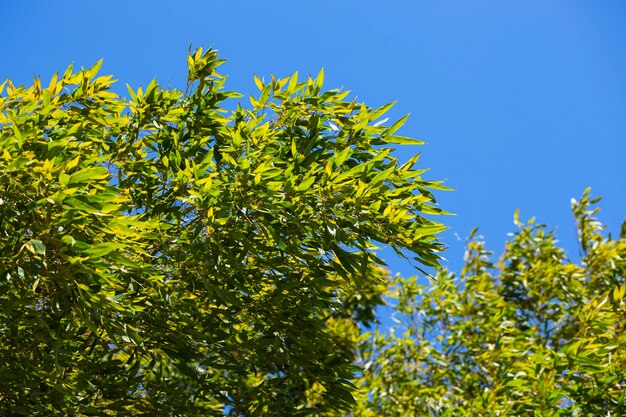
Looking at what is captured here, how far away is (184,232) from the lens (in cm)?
449

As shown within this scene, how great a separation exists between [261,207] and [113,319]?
0.95 meters

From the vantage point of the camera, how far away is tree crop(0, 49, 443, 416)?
3707 mm

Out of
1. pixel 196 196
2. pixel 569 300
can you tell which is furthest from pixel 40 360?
pixel 569 300

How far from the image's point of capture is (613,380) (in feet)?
19.5

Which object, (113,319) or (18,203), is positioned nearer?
(18,203)

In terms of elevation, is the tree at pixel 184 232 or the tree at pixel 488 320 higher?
the tree at pixel 488 320

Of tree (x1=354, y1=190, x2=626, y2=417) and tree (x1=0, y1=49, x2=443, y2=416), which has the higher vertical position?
tree (x1=354, y1=190, x2=626, y2=417)

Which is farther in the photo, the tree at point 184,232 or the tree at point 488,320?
the tree at point 488,320

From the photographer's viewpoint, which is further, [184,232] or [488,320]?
[488,320]

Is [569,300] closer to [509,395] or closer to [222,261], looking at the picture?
[509,395]

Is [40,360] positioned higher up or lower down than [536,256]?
lower down

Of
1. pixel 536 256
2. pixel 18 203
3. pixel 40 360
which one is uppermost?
pixel 536 256

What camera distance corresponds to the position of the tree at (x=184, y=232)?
146 inches

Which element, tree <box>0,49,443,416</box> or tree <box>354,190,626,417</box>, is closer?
tree <box>0,49,443,416</box>
